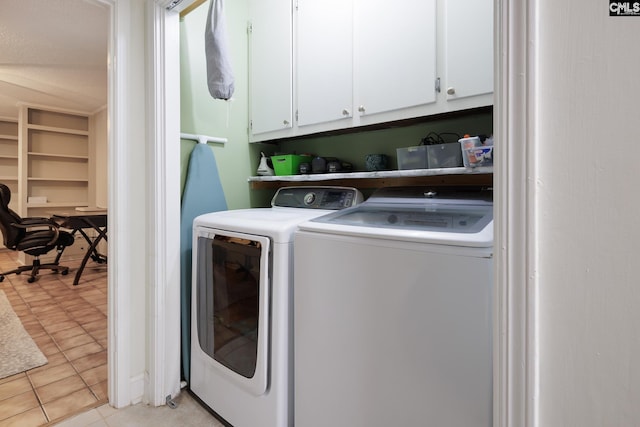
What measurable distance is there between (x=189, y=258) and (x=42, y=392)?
1078 millimetres

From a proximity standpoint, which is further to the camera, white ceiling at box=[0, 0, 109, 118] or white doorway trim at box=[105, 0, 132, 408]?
white ceiling at box=[0, 0, 109, 118]

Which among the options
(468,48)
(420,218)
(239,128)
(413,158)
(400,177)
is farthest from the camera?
(239,128)

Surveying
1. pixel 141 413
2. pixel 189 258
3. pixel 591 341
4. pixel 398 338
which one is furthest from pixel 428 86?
pixel 141 413

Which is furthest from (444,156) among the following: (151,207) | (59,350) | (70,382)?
(59,350)

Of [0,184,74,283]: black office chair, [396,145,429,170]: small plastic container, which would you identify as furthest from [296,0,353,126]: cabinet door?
[0,184,74,283]: black office chair

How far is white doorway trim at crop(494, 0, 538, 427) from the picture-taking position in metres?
0.50

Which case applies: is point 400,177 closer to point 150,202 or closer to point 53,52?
point 150,202

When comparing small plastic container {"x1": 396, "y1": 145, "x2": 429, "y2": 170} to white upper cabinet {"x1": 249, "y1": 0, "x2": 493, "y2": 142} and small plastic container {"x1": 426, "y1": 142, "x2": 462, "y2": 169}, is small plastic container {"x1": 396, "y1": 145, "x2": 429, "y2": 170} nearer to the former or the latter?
small plastic container {"x1": 426, "y1": 142, "x2": 462, "y2": 169}

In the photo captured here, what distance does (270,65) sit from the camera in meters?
2.00

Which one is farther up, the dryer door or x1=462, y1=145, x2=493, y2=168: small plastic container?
x1=462, y1=145, x2=493, y2=168: small plastic container

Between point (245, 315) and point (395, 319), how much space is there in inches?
29.2

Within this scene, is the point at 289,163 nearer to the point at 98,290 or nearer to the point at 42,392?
the point at 42,392

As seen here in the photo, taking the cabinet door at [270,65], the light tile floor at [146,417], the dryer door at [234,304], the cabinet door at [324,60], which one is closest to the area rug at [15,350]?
the light tile floor at [146,417]

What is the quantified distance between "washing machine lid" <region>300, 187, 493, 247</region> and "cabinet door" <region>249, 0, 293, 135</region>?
2.78ft
